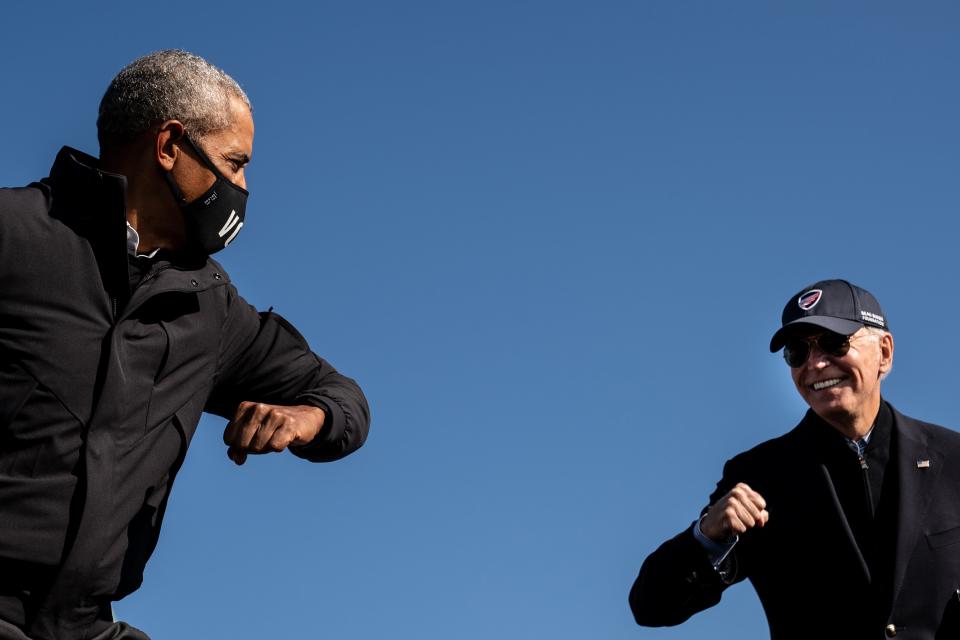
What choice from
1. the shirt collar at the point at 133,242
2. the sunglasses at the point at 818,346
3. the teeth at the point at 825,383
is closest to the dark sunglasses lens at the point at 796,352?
the sunglasses at the point at 818,346

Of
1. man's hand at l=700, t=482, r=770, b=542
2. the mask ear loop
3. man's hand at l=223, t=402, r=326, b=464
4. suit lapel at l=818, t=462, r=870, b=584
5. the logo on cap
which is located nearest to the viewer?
man's hand at l=223, t=402, r=326, b=464

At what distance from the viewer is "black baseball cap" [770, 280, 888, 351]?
7.79 meters

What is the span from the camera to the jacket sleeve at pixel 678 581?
7.43m

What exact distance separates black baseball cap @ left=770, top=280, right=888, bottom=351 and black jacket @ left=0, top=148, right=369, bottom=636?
328 centimetres

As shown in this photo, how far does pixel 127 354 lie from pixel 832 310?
462cm

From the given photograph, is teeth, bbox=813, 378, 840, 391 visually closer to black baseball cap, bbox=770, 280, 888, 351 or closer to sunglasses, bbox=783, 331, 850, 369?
sunglasses, bbox=783, 331, 850, 369

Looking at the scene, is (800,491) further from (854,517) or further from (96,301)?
(96,301)

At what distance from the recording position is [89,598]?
5195mm

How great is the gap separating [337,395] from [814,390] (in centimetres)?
329

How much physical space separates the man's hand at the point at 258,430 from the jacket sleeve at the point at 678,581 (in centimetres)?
304

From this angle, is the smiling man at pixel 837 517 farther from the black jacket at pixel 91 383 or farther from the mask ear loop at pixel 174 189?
the mask ear loop at pixel 174 189

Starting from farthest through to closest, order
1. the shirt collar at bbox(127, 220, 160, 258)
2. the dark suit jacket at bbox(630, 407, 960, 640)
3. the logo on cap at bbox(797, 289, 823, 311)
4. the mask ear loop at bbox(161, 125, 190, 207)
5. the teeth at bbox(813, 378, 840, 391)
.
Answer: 1. the logo on cap at bbox(797, 289, 823, 311)
2. the teeth at bbox(813, 378, 840, 391)
3. the dark suit jacket at bbox(630, 407, 960, 640)
4. the mask ear loop at bbox(161, 125, 190, 207)
5. the shirt collar at bbox(127, 220, 160, 258)

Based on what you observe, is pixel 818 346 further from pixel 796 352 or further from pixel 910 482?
pixel 910 482

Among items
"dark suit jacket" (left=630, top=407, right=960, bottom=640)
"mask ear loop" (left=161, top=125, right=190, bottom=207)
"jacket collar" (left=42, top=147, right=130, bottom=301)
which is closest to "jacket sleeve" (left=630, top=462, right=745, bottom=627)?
"dark suit jacket" (left=630, top=407, right=960, bottom=640)
